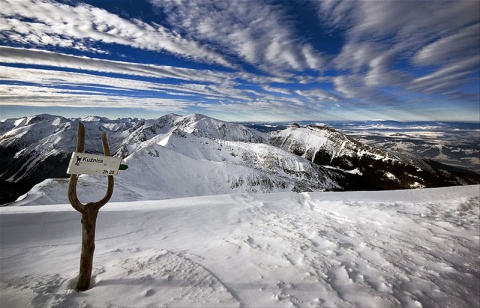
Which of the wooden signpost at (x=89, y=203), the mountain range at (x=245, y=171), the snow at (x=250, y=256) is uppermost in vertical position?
the wooden signpost at (x=89, y=203)

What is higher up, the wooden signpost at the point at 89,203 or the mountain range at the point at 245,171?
the wooden signpost at the point at 89,203

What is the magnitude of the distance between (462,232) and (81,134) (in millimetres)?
13869

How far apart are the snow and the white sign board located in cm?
253

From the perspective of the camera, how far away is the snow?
5039mm

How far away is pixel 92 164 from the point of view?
17.1 ft

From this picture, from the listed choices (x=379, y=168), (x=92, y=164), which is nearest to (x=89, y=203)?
(x=92, y=164)

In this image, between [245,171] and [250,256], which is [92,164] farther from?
[245,171]

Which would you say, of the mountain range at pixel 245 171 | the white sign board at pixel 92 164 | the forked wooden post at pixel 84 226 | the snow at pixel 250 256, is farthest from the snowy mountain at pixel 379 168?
the forked wooden post at pixel 84 226

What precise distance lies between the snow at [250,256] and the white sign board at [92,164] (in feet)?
8.31

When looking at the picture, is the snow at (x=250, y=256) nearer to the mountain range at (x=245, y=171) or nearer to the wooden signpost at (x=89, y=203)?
the wooden signpost at (x=89, y=203)

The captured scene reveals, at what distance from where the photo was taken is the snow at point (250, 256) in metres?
5.04

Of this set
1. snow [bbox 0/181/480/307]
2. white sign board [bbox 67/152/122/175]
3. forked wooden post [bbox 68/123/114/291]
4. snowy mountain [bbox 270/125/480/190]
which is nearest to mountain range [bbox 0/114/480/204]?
snowy mountain [bbox 270/125/480/190]

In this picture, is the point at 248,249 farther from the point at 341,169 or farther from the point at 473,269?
the point at 341,169

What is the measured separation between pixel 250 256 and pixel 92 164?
487 centimetres
